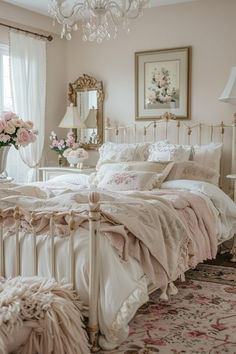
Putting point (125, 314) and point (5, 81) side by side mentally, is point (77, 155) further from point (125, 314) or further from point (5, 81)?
point (125, 314)

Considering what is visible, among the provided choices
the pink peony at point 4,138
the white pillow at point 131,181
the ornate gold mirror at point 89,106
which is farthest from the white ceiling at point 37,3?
the pink peony at point 4,138

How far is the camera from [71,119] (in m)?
5.05

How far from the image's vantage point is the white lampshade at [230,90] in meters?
4.07

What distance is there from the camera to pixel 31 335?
2029 mm

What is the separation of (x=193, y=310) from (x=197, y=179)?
1.34 m

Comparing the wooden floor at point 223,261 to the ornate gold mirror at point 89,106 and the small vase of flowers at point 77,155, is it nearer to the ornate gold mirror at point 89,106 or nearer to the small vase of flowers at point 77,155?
the small vase of flowers at point 77,155

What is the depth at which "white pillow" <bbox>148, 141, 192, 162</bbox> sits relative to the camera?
163 inches

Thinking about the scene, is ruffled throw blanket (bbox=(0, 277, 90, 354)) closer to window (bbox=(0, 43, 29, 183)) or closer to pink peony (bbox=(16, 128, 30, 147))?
pink peony (bbox=(16, 128, 30, 147))

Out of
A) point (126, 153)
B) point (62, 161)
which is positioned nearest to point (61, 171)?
point (62, 161)

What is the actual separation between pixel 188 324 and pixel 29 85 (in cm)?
317

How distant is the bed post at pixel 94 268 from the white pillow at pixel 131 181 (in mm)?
1389

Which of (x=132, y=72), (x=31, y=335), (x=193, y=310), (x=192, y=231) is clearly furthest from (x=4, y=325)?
(x=132, y=72)

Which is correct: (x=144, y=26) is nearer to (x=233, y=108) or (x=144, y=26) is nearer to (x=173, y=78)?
(x=173, y=78)

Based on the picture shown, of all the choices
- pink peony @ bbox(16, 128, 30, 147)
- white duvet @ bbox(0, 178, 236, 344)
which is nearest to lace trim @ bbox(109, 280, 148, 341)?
white duvet @ bbox(0, 178, 236, 344)
